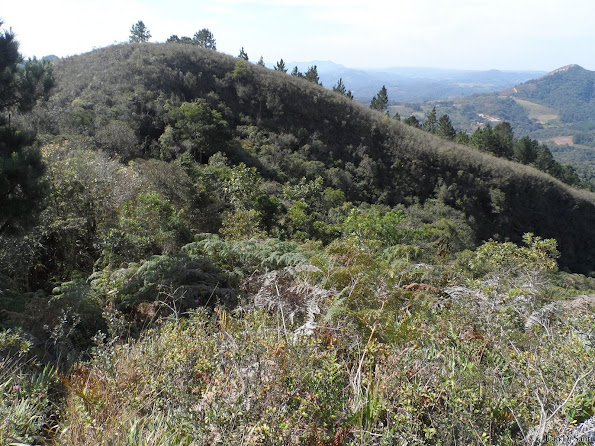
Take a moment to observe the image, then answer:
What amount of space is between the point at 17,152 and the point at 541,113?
227 m

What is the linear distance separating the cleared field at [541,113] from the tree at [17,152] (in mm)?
206960

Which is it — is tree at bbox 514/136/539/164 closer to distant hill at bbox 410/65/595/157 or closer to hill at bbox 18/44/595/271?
hill at bbox 18/44/595/271

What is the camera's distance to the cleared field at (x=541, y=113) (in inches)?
7028

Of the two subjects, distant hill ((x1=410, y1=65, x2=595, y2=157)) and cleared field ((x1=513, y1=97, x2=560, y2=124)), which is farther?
cleared field ((x1=513, y1=97, x2=560, y2=124))

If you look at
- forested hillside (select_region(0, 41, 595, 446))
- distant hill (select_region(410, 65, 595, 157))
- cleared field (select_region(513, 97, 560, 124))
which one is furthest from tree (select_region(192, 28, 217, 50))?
cleared field (select_region(513, 97, 560, 124))

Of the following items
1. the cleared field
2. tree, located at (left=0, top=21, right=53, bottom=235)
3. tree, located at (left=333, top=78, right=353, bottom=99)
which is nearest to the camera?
tree, located at (left=0, top=21, right=53, bottom=235)

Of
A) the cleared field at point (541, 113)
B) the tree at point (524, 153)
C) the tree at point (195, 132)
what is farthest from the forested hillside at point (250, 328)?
the cleared field at point (541, 113)

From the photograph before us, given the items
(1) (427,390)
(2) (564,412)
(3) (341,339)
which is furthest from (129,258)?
(2) (564,412)

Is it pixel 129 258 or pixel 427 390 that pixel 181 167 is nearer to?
pixel 129 258

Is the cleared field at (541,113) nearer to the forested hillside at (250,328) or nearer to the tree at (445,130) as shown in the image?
the tree at (445,130)

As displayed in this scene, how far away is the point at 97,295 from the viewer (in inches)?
168

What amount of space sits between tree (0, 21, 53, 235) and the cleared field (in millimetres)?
206960

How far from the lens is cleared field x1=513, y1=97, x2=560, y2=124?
17850 cm

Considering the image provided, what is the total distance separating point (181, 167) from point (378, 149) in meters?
17.5
